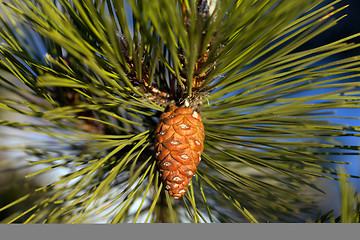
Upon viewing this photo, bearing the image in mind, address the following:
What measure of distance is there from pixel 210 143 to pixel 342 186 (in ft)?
0.68

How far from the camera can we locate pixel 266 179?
48cm

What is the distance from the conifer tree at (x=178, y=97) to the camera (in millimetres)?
265

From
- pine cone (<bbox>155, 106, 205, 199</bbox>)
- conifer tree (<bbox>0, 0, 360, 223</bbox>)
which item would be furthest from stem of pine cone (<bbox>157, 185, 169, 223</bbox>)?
pine cone (<bbox>155, 106, 205, 199</bbox>)

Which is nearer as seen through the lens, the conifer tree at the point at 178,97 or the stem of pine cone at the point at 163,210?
the conifer tree at the point at 178,97

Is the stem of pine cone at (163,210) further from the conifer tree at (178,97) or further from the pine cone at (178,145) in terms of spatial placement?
the pine cone at (178,145)

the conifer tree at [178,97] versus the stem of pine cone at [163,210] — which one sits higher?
the conifer tree at [178,97]

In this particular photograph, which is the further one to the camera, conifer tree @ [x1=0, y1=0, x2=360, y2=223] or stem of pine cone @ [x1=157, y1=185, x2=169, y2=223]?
stem of pine cone @ [x1=157, y1=185, x2=169, y2=223]

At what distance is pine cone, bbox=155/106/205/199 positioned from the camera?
32 cm

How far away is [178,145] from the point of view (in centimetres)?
31

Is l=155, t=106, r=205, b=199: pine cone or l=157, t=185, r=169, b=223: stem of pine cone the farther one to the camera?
l=157, t=185, r=169, b=223: stem of pine cone

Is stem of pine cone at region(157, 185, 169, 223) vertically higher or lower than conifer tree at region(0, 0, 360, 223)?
lower

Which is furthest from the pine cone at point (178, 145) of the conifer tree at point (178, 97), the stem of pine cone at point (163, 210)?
the stem of pine cone at point (163, 210)

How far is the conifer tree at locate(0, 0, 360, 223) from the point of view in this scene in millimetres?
265

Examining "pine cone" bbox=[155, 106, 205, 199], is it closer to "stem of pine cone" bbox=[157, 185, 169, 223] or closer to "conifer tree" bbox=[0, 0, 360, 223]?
"conifer tree" bbox=[0, 0, 360, 223]
